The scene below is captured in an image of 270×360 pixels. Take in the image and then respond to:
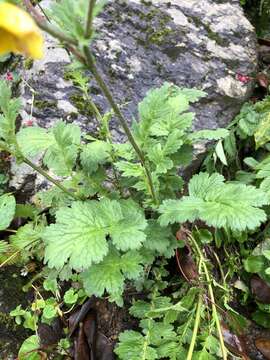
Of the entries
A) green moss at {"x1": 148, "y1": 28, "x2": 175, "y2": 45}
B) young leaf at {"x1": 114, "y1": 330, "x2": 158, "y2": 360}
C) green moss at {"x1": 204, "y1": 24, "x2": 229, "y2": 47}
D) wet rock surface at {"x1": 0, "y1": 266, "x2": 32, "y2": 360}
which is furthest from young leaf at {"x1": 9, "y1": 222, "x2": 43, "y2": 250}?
green moss at {"x1": 204, "y1": 24, "x2": 229, "y2": 47}

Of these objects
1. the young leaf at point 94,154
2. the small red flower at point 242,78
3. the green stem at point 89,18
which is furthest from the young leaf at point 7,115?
the small red flower at point 242,78

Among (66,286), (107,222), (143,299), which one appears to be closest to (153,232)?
(107,222)

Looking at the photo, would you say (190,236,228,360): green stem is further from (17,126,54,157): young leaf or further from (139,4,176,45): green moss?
(139,4,176,45): green moss

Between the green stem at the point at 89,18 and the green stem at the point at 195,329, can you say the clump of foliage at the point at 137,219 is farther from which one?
the green stem at the point at 89,18

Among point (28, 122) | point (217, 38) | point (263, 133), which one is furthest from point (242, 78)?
point (28, 122)

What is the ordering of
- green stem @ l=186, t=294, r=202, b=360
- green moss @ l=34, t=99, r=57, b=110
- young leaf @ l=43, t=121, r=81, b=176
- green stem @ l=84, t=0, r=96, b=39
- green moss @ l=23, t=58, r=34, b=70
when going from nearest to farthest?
green stem @ l=84, t=0, r=96, b=39 → green stem @ l=186, t=294, r=202, b=360 → young leaf @ l=43, t=121, r=81, b=176 → green moss @ l=34, t=99, r=57, b=110 → green moss @ l=23, t=58, r=34, b=70

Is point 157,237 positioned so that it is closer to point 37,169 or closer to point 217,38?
point 37,169

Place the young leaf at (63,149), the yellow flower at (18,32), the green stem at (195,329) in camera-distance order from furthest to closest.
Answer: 1. the young leaf at (63,149)
2. the green stem at (195,329)
3. the yellow flower at (18,32)

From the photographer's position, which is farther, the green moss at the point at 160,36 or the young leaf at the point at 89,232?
the green moss at the point at 160,36
